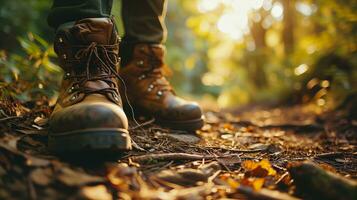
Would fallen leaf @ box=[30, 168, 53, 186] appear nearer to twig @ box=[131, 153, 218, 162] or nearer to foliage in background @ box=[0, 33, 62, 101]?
twig @ box=[131, 153, 218, 162]

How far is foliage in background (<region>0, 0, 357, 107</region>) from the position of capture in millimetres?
3542

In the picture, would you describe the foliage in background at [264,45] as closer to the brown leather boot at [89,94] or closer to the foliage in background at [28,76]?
the foliage in background at [28,76]

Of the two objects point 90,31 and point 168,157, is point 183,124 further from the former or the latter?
point 90,31

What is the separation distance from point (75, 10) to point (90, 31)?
0.13 meters

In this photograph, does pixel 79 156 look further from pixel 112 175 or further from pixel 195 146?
pixel 195 146

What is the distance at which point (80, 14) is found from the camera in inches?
59.7

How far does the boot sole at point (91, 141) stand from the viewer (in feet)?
3.73

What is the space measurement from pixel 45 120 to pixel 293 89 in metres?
4.94

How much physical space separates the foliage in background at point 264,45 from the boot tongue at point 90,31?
3.16 feet

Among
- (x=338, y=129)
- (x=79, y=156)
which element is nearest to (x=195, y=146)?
(x=79, y=156)

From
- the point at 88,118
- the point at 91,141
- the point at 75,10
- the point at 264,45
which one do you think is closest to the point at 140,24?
the point at 75,10

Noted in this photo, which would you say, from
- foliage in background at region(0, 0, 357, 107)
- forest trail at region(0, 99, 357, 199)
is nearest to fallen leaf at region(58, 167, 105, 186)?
forest trail at region(0, 99, 357, 199)

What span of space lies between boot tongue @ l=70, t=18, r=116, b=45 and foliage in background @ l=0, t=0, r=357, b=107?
962mm

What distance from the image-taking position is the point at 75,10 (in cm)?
151
